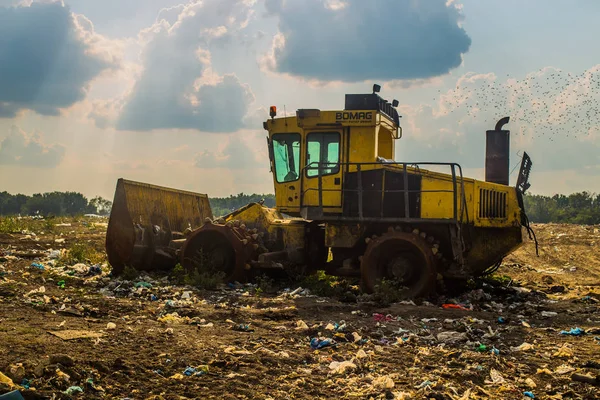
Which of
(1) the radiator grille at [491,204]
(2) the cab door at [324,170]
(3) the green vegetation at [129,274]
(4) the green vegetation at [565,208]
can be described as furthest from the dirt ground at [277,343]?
(4) the green vegetation at [565,208]

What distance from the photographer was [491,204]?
1069 centimetres

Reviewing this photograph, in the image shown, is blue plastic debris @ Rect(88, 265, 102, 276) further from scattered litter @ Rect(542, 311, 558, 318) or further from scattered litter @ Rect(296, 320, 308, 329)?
scattered litter @ Rect(542, 311, 558, 318)

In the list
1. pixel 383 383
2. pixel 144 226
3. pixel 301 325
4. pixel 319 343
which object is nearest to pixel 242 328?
pixel 301 325

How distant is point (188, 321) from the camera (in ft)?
25.6

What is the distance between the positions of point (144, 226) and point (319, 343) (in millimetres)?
5601

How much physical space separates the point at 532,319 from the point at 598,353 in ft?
6.65

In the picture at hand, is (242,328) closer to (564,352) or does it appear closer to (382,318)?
(382,318)

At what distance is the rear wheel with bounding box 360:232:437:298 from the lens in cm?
991

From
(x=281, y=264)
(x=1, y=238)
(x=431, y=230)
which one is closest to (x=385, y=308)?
(x=431, y=230)

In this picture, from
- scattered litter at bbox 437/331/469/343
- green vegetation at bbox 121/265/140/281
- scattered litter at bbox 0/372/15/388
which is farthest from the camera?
green vegetation at bbox 121/265/140/281

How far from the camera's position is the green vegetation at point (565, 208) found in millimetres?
43594

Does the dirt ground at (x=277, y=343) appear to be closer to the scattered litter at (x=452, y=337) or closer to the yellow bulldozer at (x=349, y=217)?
the scattered litter at (x=452, y=337)

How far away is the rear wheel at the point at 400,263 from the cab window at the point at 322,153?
5.37ft

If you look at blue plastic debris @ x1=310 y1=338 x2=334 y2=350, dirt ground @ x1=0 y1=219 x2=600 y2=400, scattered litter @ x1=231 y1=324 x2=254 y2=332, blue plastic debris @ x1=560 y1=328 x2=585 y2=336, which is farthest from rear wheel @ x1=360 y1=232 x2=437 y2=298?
blue plastic debris @ x1=310 y1=338 x2=334 y2=350
